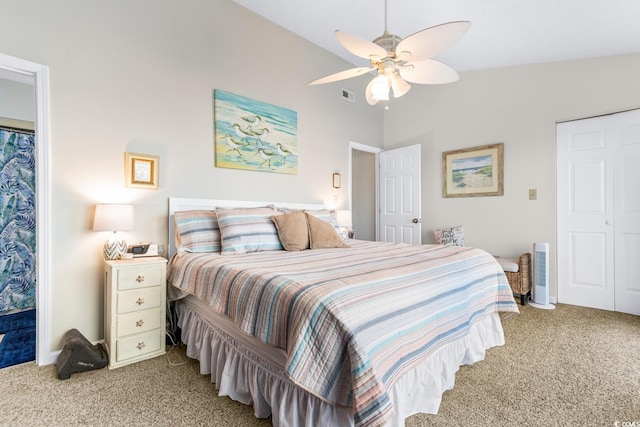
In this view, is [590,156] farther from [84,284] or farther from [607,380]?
[84,284]

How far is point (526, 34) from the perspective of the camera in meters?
3.06

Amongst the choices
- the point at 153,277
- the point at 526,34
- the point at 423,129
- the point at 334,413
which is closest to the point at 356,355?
the point at 334,413

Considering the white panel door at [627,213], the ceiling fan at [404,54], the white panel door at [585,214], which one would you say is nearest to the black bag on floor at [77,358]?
the ceiling fan at [404,54]

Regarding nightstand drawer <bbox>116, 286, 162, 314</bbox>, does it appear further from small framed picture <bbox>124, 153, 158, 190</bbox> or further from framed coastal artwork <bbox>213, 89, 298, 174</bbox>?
framed coastal artwork <bbox>213, 89, 298, 174</bbox>

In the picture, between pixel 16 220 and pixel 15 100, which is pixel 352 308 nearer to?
pixel 16 220

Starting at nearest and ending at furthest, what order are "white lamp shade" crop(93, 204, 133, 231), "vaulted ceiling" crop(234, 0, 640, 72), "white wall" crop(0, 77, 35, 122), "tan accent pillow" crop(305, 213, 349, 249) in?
1. "white lamp shade" crop(93, 204, 133, 231)
2. "vaulted ceiling" crop(234, 0, 640, 72)
3. "tan accent pillow" crop(305, 213, 349, 249)
4. "white wall" crop(0, 77, 35, 122)

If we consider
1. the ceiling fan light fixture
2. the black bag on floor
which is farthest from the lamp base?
the ceiling fan light fixture

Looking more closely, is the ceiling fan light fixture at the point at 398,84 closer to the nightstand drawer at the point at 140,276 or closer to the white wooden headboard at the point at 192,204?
the white wooden headboard at the point at 192,204

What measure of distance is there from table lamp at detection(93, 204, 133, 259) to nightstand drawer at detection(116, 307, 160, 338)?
0.48 meters

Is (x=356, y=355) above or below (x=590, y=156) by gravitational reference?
below

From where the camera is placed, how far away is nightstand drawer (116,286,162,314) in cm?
212

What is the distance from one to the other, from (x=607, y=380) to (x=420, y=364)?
4.41 feet

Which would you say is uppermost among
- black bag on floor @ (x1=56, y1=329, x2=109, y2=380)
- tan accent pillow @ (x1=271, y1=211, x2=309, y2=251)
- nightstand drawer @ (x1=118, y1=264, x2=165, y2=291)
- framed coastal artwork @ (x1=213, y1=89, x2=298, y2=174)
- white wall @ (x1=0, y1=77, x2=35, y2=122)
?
white wall @ (x1=0, y1=77, x2=35, y2=122)

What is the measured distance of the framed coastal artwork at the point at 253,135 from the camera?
3.12m
